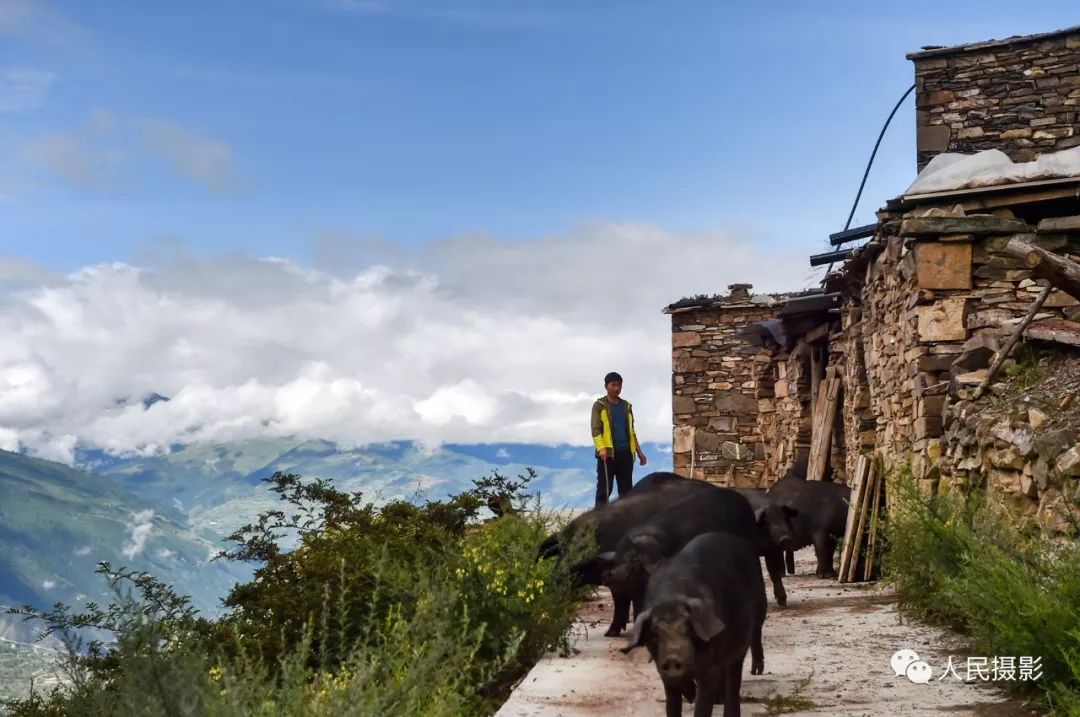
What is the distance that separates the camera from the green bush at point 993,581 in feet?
16.4

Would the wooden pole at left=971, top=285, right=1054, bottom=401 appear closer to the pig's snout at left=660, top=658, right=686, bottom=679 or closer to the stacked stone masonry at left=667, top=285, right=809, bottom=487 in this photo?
the pig's snout at left=660, top=658, right=686, bottom=679

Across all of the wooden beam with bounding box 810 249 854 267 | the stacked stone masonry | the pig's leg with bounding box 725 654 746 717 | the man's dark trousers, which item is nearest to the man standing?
the man's dark trousers

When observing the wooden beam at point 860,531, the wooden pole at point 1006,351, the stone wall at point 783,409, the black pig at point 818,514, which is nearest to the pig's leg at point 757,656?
the wooden pole at point 1006,351

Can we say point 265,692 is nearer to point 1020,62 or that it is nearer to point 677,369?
point 1020,62

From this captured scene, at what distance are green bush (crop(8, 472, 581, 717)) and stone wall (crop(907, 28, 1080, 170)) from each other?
7.06 meters

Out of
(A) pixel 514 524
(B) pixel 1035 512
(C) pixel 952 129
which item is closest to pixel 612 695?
(A) pixel 514 524

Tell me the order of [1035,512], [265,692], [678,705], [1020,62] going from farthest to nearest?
[1020,62]
[1035,512]
[678,705]
[265,692]

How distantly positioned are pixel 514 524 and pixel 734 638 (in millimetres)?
3366

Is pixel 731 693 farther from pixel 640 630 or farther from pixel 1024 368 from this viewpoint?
pixel 1024 368

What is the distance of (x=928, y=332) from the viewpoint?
30.0 feet

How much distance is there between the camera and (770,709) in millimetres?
5301

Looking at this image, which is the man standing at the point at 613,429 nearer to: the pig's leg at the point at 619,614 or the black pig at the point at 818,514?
the black pig at the point at 818,514

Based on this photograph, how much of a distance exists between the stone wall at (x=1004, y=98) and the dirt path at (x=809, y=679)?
7287mm

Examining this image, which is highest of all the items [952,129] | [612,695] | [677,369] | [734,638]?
[952,129]
